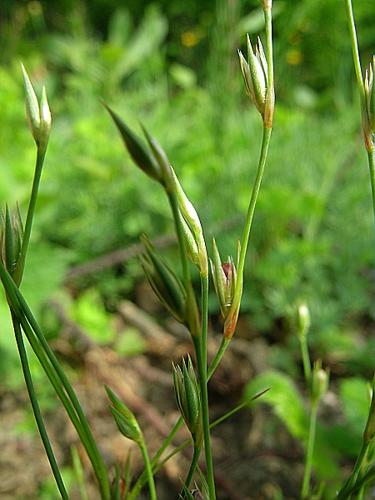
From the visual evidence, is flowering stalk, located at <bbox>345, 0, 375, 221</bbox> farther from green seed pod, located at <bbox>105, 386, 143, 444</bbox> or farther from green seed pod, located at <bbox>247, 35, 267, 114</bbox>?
green seed pod, located at <bbox>105, 386, 143, 444</bbox>

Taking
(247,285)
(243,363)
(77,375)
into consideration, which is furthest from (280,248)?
(77,375)

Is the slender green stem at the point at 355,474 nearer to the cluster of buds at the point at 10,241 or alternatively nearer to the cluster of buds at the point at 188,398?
the cluster of buds at the point at 188,398

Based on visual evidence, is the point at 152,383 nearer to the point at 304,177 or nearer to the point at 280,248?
the point at 280,248

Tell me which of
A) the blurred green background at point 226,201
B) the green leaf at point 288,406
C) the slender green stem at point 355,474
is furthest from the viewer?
the blurred green background at point 226,201

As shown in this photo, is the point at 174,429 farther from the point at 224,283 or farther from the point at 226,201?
the point at 226,201

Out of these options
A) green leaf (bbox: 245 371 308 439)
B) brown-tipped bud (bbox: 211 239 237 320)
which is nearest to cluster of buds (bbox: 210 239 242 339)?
brown-tipped bud (bbox: 211 239 237 320)

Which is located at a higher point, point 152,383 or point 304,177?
point 304,177

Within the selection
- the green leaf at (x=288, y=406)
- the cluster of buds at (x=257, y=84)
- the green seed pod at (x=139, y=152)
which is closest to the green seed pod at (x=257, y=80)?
the cluster of buds at (x=257, y=84)
